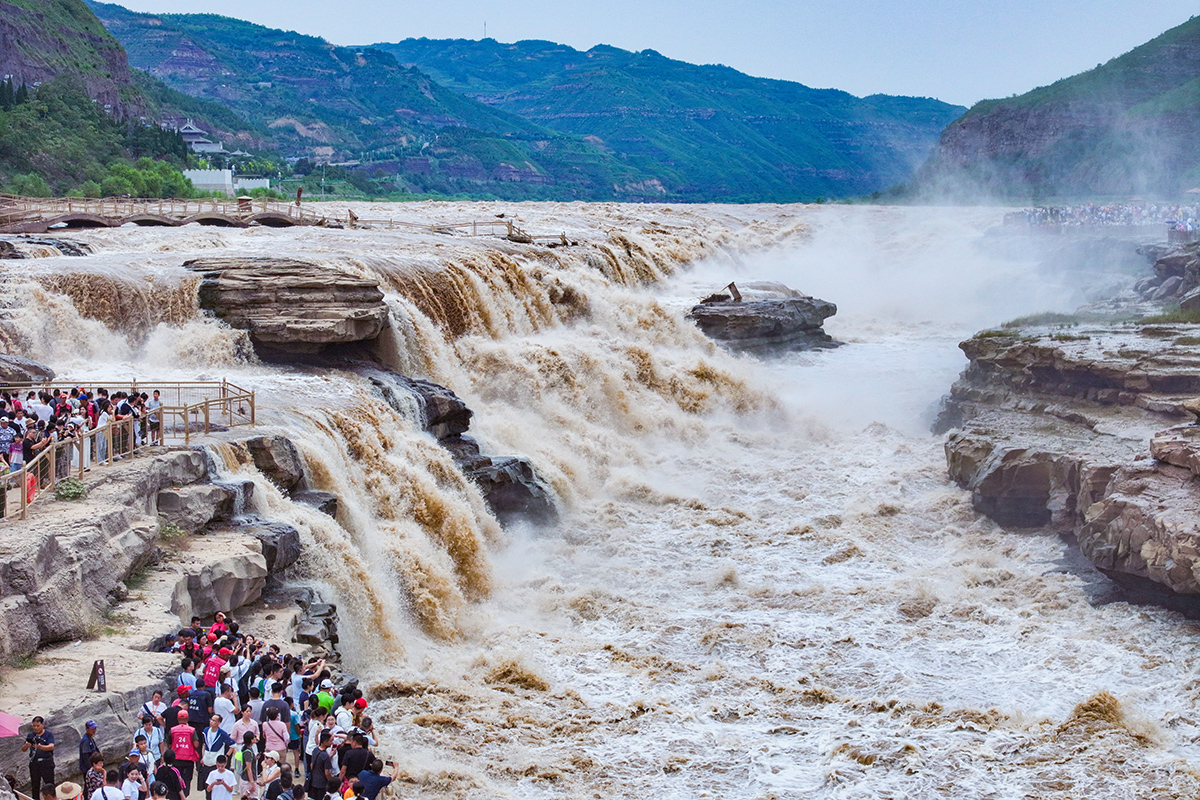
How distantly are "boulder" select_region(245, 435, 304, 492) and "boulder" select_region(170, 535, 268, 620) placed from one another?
2.22 m

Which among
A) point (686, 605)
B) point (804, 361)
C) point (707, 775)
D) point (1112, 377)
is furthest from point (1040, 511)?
point (804, 361)

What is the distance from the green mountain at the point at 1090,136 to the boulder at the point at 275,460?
6746 cm

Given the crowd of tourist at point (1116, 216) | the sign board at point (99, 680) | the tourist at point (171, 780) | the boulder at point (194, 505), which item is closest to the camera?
the tourist at point (171, 780)

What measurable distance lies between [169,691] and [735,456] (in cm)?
1779

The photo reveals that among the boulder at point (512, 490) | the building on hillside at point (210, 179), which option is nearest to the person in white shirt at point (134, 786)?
the boulder at point (512, 490)

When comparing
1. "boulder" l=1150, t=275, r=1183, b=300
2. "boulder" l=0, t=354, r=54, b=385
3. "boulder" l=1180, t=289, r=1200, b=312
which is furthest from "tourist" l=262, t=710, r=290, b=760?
"boulder" l=1150, t=275, r=1183, b=300

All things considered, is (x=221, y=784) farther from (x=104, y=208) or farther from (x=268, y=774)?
(x=104, y=208)

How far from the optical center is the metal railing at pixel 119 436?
1261 cm

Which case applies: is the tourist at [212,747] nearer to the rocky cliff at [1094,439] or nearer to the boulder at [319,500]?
the boulder at [319,500]

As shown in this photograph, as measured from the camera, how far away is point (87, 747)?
9.80 m

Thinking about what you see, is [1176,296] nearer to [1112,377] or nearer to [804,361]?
[804,361]

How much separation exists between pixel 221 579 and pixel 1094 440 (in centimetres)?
1525

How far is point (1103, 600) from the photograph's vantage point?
716 inches

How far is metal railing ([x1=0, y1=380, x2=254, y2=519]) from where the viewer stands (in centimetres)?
1261
